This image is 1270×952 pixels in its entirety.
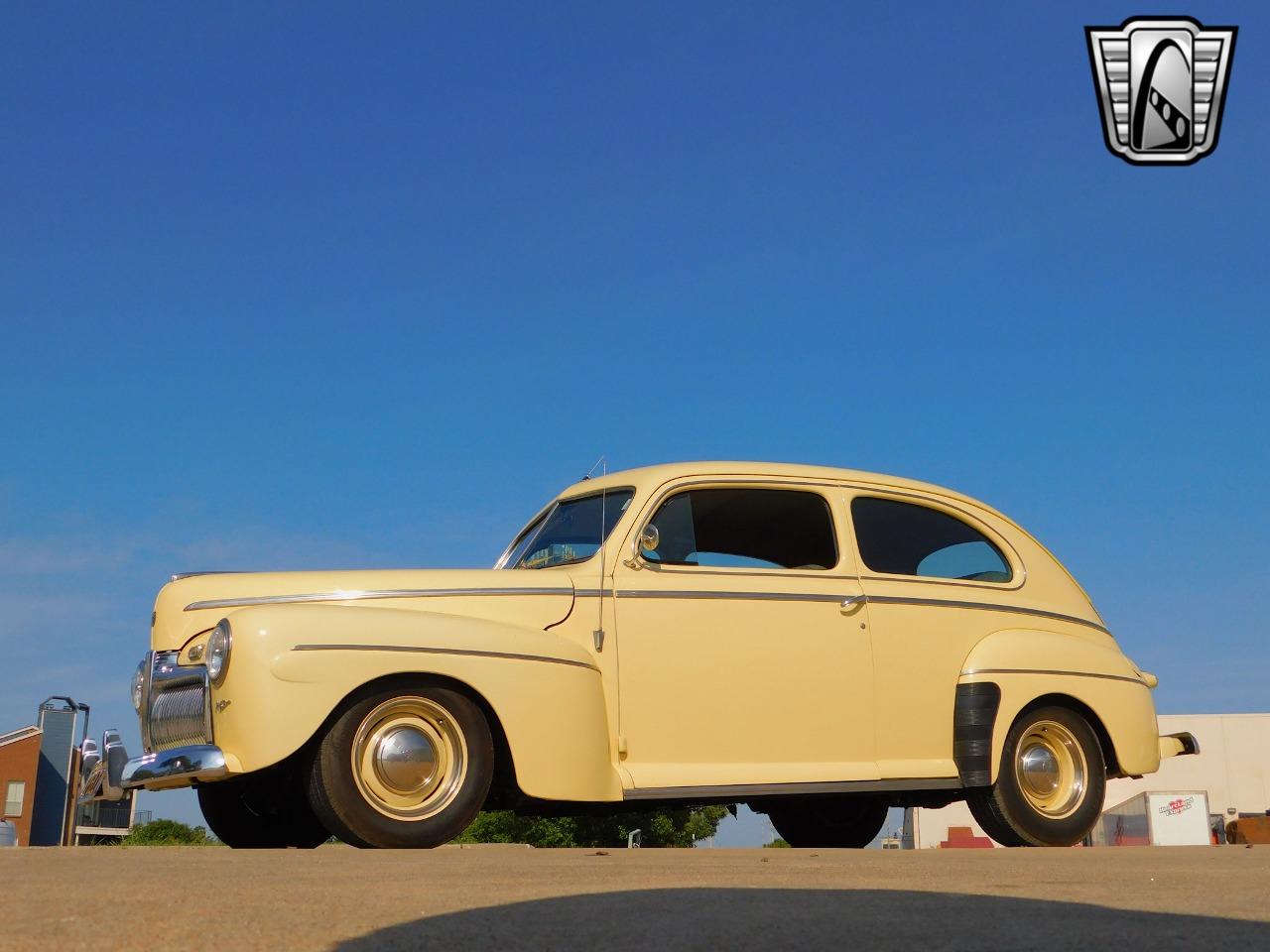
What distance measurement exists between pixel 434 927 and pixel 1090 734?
19.9ft

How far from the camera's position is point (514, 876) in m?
4.12

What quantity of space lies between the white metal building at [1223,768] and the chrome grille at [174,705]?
46702mm

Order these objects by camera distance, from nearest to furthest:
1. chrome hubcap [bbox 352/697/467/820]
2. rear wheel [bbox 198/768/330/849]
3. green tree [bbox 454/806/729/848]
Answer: chrome hubcap [bbox 352/697/467/820] → rear wheel [bbox 198/768/330/849] → green tree [bbox 454/806/729/848]

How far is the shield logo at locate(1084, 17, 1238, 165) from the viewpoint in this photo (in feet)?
32.1

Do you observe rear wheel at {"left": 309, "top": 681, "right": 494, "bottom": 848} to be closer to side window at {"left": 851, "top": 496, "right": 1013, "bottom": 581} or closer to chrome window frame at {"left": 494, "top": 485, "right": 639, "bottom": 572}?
chrome window frame at {"left": 494, "top": 485, "right": 639, "bottom": 572}

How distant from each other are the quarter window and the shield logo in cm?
4058

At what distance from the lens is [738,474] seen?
7.45 meters

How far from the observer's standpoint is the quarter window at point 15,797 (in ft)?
138

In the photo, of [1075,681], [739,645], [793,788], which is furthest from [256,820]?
[1075,681]

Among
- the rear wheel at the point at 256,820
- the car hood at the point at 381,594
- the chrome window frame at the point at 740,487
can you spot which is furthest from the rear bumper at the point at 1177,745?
the rear wheel at the point at 256,820

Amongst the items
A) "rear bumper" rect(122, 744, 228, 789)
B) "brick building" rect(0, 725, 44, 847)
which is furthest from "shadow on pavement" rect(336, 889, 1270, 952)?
"brick building" rect(0, 725, 44, 847)

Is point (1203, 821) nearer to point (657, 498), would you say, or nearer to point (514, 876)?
point (657, 498)

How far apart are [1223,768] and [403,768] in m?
52.4

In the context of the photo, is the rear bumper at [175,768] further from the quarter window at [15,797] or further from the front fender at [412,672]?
the quarter window at [15,797]
